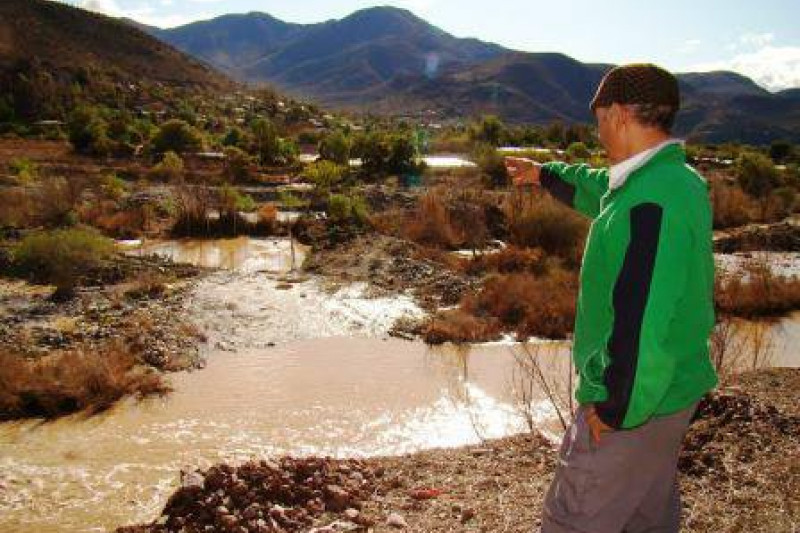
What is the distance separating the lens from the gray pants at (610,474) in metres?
2.03

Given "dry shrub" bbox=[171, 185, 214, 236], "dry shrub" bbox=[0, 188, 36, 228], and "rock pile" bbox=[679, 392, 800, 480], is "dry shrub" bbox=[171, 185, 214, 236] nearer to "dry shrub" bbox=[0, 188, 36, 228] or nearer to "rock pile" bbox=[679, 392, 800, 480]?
"dry shrub" bbox=[0, 188, 36, 228]

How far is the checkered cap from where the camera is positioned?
2.01m

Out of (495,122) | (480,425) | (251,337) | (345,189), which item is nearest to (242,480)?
(480,425)

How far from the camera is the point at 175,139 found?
3016cm

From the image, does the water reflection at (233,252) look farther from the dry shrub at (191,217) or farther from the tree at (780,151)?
the tree at (780,151)

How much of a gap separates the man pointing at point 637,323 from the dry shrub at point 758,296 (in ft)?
31.2

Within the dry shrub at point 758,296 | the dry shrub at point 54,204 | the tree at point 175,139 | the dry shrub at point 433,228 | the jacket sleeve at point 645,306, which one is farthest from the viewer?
the tree at point 175,139

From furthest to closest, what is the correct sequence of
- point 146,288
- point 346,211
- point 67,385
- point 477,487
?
1. point 346,211
2. point 146,288
3. point 67,385
4. point 477,487

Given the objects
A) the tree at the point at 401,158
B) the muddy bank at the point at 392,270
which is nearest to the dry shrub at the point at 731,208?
the muddy bank at the point at 392,270

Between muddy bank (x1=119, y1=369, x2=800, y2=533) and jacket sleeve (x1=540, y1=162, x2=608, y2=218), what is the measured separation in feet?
6.12

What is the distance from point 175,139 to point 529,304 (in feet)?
76.3

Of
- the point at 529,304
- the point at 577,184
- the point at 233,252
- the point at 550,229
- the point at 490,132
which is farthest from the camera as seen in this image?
the point at 490,132

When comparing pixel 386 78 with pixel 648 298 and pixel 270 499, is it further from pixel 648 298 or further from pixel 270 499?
pixel 648 298

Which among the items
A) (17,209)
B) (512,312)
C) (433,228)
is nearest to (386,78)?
(17,209)
